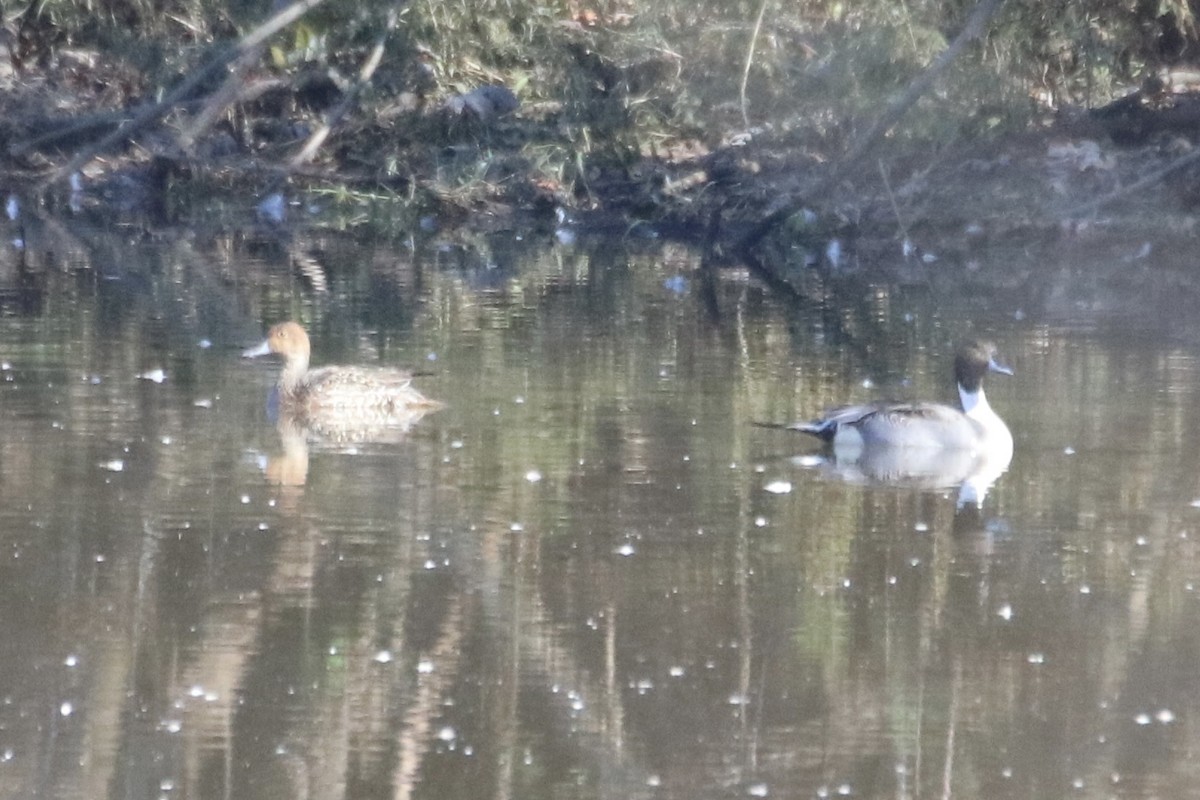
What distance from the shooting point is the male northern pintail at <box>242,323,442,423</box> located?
1144 centimetres

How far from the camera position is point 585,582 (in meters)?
7.97

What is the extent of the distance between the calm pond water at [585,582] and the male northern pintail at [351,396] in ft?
0.68

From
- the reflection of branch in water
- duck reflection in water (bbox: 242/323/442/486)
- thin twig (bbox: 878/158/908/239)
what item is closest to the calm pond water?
the reflection of branch in water

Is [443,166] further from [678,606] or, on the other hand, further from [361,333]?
[678,606]

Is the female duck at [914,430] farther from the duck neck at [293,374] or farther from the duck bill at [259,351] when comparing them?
the duck bill at [259,351]

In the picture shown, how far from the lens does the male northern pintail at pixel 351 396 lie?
11.4 m

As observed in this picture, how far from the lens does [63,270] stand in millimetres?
18625

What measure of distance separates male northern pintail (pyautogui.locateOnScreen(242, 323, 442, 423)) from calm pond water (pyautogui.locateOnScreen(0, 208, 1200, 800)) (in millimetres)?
206

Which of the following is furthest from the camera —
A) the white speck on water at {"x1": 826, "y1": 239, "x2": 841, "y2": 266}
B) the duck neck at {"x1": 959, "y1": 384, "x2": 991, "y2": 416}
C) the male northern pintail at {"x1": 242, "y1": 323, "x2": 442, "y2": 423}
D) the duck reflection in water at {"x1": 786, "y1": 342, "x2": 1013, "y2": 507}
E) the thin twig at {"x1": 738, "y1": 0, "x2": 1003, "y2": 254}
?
the white speck on water at {"x1": 826, "y1": 239, "x2": 841, "y2": 266}

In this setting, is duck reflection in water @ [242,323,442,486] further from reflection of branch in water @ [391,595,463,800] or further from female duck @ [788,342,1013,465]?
reflection of branch in water @ [391,595,463,800]

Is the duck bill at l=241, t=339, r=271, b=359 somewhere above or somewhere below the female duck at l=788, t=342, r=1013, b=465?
above

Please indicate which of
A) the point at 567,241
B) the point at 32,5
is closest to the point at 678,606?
the point at 567,241

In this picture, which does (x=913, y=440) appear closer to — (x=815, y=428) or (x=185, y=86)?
(x=815, y=428)

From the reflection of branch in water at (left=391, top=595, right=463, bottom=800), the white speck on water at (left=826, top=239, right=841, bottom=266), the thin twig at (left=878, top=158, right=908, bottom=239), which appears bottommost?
the reflection of branch in water at (left=391, top=595, right=463, bottom=800)
